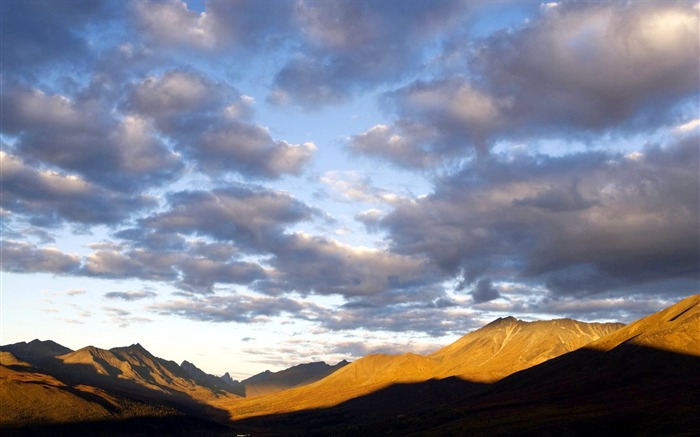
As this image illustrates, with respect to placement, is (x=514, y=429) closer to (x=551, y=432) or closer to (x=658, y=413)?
(x=551, y=432)

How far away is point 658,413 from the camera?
621 feet

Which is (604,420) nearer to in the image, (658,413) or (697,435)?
(658,413)

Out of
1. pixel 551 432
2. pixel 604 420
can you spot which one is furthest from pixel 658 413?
pixel 551 432

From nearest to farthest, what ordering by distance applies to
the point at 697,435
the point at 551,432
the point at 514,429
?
the point at 697,435
the point at 551,432
the point at 514,429

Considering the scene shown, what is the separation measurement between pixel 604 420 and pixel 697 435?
4440 centimetres

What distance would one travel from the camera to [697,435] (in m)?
150

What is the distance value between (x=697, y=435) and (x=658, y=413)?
41150 millimetres

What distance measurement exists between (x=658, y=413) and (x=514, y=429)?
41.9m

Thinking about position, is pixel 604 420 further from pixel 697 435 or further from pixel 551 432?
pixel 697 435

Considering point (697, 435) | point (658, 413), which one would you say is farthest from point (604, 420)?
point (697, 435)

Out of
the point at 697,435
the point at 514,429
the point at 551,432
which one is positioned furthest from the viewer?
the point at 514,429

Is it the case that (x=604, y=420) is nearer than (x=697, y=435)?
No

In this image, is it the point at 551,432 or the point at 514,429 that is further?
the point at 514,429

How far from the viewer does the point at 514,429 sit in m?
200
